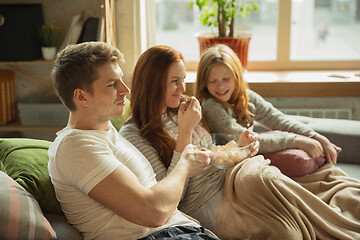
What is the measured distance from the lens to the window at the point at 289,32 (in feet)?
11.3

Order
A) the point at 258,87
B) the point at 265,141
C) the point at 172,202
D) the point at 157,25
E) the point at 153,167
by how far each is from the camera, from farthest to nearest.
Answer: the point at 157,25 < the point at 258,87 < the point at 265,141 < the point at 153,167 < the point at 172,202

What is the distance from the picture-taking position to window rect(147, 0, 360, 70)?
3430mm

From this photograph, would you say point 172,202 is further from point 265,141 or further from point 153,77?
point 265,141

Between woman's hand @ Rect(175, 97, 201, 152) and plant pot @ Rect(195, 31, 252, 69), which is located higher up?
plant pot @ Rect(195, 31, 252, 69)

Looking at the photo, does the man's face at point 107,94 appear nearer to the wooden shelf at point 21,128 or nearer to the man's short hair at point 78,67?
the man's short hair at point 78,67

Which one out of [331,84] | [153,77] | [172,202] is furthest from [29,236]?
[331,84]

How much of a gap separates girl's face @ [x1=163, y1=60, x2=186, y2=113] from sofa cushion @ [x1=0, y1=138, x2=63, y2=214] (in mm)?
508

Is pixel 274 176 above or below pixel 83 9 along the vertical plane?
below

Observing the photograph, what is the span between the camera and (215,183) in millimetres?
1911

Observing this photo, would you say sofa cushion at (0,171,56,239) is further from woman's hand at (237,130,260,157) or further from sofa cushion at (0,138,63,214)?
woman's hand at (237,130,260,157)

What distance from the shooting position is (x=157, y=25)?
3518 millimetres

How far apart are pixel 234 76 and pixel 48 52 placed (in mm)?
1331

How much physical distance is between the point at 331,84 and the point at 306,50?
54 centimetres

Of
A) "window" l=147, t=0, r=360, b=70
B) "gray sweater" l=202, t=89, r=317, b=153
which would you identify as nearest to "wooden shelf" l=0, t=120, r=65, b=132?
"window" l=147, t=0, r=360, b=70
